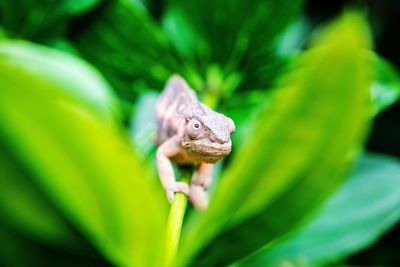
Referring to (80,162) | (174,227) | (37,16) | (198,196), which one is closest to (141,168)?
(80,162)

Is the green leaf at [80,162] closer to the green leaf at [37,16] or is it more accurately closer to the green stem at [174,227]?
the green stem at [174,227]

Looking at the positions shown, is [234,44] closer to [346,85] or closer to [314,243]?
[314,243]

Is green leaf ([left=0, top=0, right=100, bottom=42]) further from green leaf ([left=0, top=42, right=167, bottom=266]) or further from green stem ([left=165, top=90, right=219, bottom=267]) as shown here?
green leaf ([left=0, top=42, right=167, bottom=266])

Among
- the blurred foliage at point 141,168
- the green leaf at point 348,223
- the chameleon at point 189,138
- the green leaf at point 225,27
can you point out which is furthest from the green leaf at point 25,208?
the green leaf at point 225,27

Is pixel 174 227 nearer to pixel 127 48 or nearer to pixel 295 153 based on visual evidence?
pixel 295 153

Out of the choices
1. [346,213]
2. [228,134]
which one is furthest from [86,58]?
[346,213]

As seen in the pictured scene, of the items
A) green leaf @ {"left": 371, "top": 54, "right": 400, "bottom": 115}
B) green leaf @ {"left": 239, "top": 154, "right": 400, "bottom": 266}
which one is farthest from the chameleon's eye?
green leaf @ {"left": 371, "top": 54, "right": 400, "bottom": 115}
